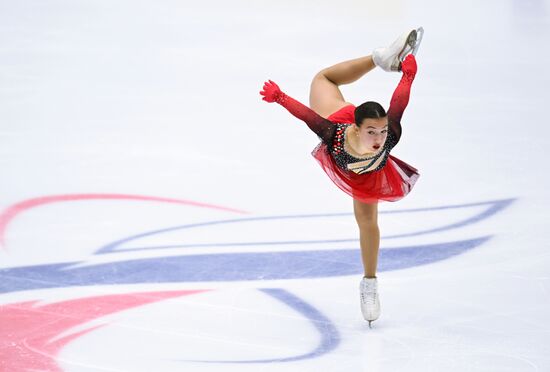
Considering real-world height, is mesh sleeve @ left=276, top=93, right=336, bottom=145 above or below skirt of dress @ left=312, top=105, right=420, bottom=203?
above

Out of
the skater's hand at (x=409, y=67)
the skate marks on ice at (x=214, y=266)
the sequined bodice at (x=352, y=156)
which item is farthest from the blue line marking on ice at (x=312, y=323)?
the skater's hand at (x=409, y=67)

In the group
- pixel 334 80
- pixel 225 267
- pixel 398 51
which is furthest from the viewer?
pixel 225 267

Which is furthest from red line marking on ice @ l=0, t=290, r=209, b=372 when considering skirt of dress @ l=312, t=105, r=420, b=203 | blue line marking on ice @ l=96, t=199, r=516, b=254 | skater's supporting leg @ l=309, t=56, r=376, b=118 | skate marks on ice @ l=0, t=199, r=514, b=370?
skater's supporting leg @ l=309, t=56, r=376, b=118

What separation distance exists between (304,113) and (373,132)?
1.08ft

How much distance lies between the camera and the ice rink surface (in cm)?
476

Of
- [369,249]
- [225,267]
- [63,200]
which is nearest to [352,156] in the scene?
[369,249]

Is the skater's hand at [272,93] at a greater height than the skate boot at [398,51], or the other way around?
the skate boot at [398,51]

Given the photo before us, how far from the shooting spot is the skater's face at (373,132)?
173 inches

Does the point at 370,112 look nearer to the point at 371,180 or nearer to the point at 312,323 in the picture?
the point at 371,180

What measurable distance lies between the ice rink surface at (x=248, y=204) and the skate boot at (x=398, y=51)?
3.78 feet

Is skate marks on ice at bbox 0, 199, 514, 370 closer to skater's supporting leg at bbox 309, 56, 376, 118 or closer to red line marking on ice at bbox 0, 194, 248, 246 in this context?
red line marking on ice at bbox 0, 194, 248, 246

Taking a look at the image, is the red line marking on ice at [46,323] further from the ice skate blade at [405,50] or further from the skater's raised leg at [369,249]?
the ice skate blade at [405,50]

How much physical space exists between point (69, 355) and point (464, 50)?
563cm

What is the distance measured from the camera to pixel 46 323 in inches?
193
